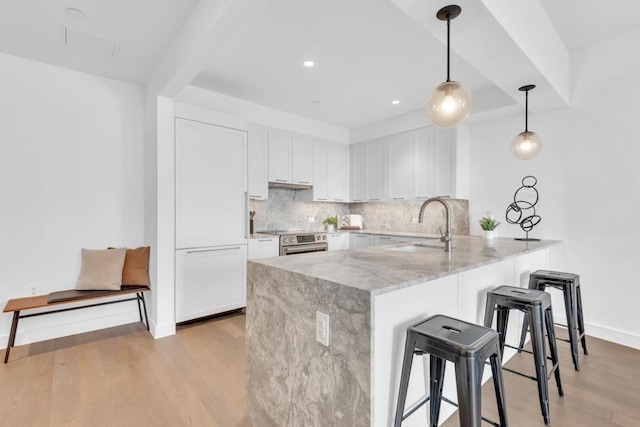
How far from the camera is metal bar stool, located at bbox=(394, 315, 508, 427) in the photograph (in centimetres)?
117

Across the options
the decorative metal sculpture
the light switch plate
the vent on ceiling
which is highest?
the vent on ceiling

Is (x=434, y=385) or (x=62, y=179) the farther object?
(x=62, y=179)

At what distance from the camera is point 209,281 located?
3400 millimetres

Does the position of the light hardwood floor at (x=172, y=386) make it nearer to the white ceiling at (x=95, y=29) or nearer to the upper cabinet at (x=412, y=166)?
the upper cabinet at (x=412, y=166)

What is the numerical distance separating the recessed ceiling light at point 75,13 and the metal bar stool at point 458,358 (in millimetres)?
3027

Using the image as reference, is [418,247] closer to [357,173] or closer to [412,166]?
[412,166]

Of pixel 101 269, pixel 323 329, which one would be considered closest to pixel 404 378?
pixel 323 329

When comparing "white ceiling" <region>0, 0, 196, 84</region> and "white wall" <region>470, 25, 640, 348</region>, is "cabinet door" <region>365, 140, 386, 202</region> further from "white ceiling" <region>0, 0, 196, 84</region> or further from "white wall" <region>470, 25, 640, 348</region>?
"white ceiling" <region>0, 0, 196, 84</region>

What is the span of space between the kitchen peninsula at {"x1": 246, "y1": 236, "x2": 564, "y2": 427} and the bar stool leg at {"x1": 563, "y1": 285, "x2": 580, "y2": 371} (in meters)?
0.85

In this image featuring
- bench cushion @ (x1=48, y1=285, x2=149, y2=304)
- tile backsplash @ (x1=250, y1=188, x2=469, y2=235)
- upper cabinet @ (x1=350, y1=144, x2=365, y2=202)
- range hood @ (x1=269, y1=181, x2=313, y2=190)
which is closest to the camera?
bench cushion @ (x1=48, y1=285, x2=149, y2=304)

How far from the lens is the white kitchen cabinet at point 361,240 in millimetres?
Answer: 4711

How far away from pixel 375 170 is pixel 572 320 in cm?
322

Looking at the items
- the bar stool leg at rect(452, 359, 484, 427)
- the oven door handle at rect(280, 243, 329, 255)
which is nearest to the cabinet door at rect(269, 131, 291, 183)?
the oven door handle at rect(280, 243, 329, 255)

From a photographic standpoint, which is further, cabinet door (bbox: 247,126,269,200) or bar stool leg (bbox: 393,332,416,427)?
cabinet door (bbox: 247,126,269,200)
